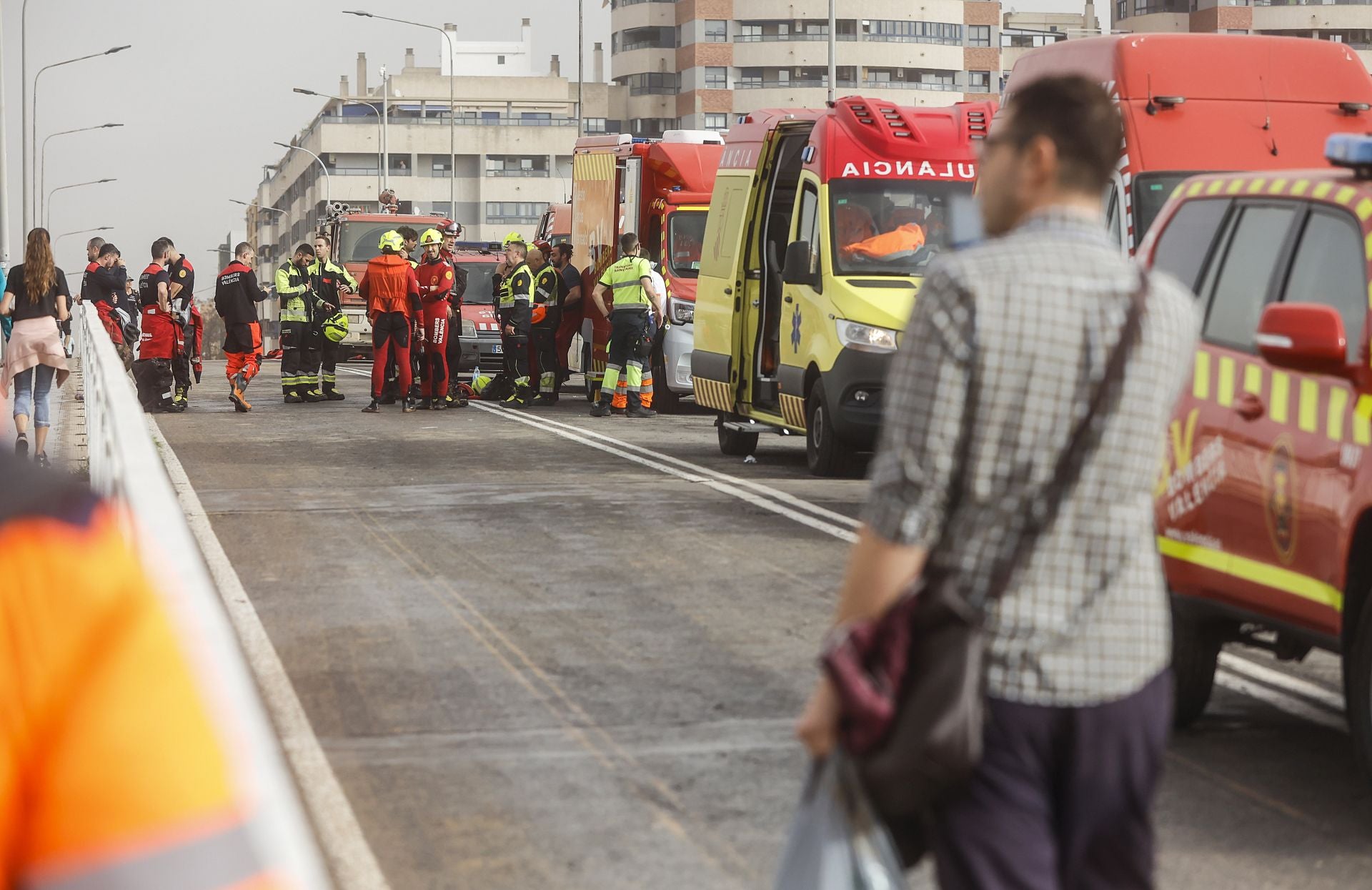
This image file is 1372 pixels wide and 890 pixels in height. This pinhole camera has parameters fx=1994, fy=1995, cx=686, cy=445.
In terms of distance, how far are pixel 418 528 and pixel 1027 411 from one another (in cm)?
937

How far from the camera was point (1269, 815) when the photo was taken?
229 inches

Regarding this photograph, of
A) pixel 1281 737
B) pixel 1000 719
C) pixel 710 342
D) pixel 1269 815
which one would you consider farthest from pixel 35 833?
pixel 710 342

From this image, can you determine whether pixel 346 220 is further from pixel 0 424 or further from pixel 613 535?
pixel 0 424

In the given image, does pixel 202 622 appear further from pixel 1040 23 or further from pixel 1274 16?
pixel 1040 23

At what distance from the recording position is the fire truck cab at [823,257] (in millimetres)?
14445

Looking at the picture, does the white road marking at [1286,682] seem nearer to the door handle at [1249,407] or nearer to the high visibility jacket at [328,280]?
the door handle at [1249,407]

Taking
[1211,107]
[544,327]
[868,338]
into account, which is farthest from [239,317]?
[1211,107]

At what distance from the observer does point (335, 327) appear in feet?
79.2

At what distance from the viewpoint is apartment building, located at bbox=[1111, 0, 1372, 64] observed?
102 metres

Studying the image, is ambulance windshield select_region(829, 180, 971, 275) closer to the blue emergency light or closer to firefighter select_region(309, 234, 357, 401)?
the blue emergency light

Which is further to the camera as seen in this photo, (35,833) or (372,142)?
(372,142)

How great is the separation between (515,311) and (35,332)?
8.93 metres

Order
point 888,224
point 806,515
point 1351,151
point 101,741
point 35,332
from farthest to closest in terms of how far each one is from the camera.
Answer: point 888,224
point 35,332
point 806,515
point 1351,151
point 101,741

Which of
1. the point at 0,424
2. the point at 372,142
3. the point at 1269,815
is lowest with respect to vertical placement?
the point at 1269,815
